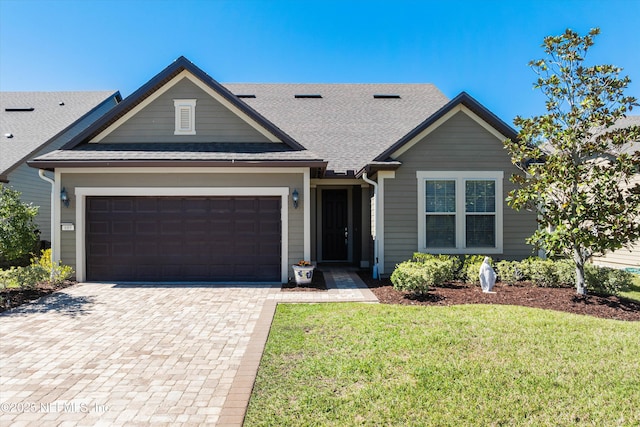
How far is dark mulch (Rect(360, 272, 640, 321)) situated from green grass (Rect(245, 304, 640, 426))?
69 centimetres

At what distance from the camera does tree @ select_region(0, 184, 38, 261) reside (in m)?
8.28

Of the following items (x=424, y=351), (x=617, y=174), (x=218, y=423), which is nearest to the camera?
(x=218, y=423)

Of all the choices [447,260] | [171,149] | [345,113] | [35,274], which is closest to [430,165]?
[447,260]

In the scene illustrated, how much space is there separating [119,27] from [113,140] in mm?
4664

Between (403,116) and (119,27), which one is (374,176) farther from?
(119,27)

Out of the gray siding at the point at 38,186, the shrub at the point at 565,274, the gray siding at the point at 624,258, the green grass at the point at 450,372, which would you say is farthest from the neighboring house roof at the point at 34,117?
the gray siding at the point at 624,258

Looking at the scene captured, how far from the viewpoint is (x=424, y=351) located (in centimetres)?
472

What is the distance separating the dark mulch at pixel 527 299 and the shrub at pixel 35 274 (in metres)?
7.86

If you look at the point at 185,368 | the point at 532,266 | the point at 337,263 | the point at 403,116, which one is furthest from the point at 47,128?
the point at 532,266

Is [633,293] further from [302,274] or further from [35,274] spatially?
[35,274]

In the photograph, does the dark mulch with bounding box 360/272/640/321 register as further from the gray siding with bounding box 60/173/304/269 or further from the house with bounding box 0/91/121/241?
the house with bounding box 0/91/121/241

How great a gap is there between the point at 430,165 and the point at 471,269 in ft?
9.68

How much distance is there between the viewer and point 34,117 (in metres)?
17.0

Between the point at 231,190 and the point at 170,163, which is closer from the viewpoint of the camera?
the point at 170,163
